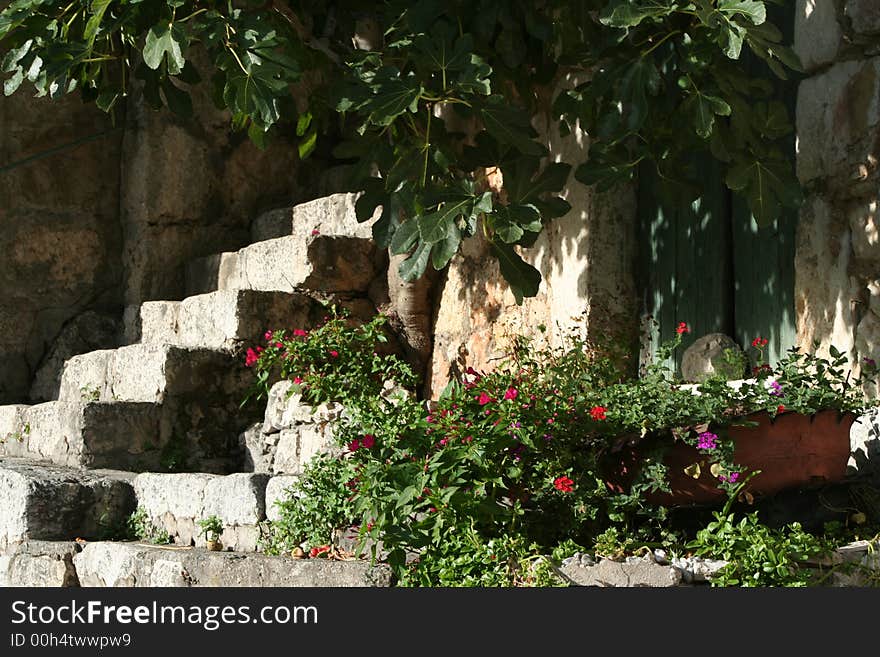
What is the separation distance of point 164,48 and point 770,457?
7.51 feet

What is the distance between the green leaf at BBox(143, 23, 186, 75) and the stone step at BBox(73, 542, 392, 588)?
1608mm

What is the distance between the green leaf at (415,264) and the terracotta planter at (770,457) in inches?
34.7

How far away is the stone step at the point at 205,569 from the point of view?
3.90m

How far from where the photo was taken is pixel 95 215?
23.6 ft

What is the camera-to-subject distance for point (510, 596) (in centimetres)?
311

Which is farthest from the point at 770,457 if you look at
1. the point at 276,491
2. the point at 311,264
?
the point at 311,264

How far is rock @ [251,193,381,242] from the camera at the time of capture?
6500mm

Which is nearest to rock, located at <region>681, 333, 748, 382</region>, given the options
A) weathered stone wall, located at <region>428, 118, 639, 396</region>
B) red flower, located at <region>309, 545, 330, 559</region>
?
weathered stone wall, located at <region>428, 118, 639, 396</region>

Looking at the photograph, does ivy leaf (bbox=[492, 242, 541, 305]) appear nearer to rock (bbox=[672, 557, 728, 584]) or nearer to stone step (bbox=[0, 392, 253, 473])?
rock (bbox=[672, 557, 728, 584])

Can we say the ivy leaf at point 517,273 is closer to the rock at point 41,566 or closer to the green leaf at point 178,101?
the green leaf at point 178,101

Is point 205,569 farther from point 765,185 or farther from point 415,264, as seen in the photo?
point 765,185

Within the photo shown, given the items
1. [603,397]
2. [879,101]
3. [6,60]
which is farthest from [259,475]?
[879,101]

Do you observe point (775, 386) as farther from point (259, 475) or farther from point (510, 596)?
point (259, 475)

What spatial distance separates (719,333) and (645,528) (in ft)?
4.53
